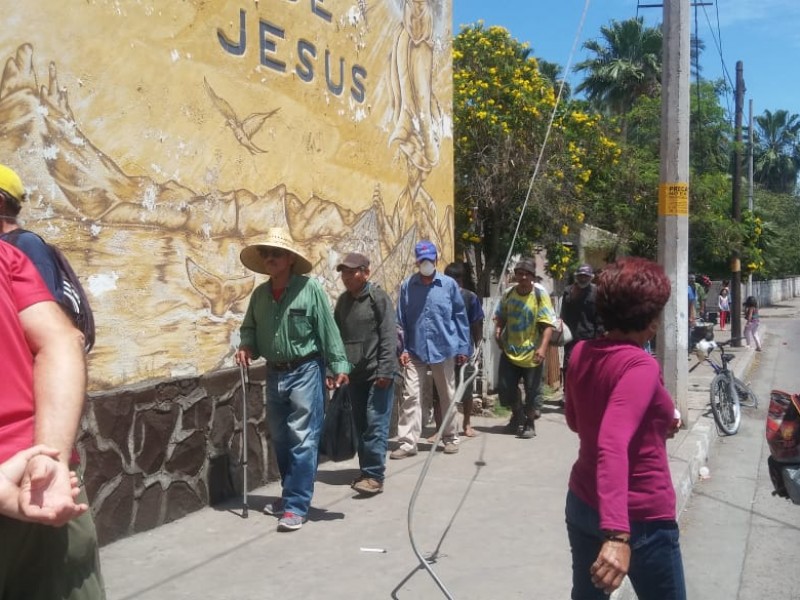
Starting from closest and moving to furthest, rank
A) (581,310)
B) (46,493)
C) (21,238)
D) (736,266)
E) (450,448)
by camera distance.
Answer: (46,493) → (21,238) → (450,448) → (581,310) → (736,266)

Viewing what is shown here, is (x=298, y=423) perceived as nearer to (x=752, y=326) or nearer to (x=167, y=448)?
(x=167, y=448)

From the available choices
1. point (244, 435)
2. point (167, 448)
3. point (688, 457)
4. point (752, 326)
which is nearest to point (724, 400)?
point (688, 457)

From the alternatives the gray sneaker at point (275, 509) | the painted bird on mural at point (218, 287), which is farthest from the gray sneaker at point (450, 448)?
the painted bird on mural at point (218, 287)

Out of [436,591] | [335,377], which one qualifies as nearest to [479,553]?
[436,591]

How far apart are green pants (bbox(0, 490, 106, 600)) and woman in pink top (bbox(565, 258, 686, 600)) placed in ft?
4.83

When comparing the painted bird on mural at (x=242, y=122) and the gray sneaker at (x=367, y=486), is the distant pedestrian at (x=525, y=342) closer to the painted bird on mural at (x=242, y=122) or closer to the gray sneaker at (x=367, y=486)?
the gray sneaker at (x=367, y=486)

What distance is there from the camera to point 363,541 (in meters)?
5.00

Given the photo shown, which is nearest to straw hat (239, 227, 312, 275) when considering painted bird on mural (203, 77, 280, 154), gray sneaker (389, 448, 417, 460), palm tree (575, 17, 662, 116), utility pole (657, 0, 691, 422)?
painted bird on mural (203, 77, 280, 154)

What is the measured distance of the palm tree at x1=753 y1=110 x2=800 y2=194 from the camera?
234 ft

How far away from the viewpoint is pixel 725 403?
970 cm

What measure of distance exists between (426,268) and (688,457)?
2767mm

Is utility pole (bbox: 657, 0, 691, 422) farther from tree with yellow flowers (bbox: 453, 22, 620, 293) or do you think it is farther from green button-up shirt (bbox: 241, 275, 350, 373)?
tree with yellow flowers (bbox: 453, 22, 620, 293)

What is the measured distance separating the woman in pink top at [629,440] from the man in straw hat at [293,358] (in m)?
2.50

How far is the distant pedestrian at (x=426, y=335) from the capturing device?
705 cm
